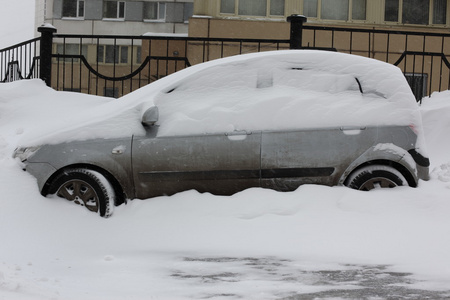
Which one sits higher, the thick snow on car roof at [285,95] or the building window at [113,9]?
the building window at [113,9]

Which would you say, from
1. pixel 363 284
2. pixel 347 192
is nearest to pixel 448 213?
pixel 347 192

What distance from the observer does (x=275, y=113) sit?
294 inches

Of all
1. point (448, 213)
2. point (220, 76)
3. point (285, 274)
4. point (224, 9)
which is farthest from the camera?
point (224, 9)

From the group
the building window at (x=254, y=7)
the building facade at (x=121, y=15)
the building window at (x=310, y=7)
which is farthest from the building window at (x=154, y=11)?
the building window at (x=254, y=7)

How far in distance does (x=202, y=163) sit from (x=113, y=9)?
35.0m

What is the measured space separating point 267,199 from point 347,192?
86 cm

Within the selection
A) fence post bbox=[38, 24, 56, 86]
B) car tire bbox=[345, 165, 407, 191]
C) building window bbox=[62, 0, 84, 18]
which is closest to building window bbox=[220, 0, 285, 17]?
fence post bbox=[38, 24, 56, 86]

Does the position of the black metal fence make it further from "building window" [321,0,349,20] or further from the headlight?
the headlight

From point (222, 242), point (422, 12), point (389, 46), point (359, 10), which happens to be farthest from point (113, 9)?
point (222, 242)

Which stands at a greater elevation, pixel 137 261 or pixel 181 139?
pixel 181 139

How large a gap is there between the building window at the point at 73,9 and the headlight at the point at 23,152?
35.1 m

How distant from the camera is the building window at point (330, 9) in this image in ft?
64.7

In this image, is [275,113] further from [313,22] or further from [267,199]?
[313,22]

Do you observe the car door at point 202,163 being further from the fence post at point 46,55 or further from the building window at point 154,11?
the building window at point 154,11
